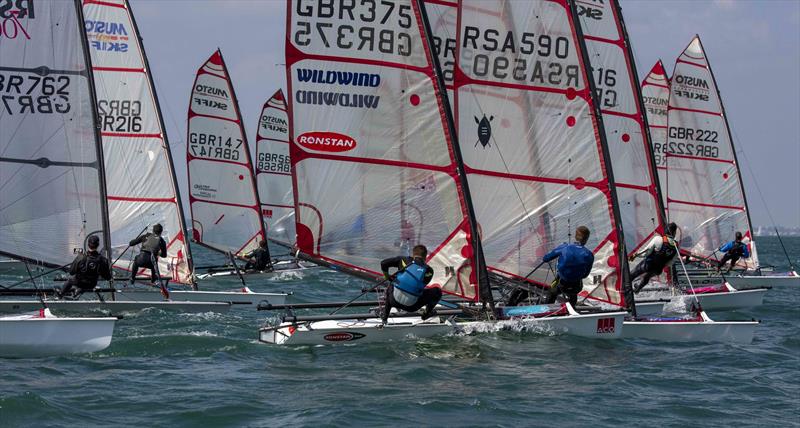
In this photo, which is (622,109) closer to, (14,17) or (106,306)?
(106,306)

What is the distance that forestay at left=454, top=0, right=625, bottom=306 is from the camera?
16875 mm

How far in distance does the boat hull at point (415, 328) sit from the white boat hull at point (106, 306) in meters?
3.36

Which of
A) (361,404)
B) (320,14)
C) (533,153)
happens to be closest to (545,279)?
(533,153)

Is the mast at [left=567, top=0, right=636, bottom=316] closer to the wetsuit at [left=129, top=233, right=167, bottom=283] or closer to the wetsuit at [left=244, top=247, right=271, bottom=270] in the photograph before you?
the wetsuit at [left=129, top=233, right=167, bottom=283]

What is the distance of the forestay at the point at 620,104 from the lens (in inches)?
790

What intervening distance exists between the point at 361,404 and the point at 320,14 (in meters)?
5.72

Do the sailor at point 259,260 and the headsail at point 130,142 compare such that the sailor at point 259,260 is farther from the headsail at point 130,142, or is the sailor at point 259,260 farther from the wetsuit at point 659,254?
the wetsuit at point 659,254

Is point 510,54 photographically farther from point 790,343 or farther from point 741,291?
point 741,291

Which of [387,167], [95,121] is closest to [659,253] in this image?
[387,167]

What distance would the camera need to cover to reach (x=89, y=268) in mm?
16234

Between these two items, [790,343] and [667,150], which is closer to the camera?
[790,343]

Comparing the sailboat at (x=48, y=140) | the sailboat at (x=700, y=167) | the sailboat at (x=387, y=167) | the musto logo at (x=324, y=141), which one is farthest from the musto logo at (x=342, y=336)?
the sailboat at (x=700, y=167)

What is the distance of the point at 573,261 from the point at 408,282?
2564 millimetres

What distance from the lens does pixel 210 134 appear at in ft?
93.8
